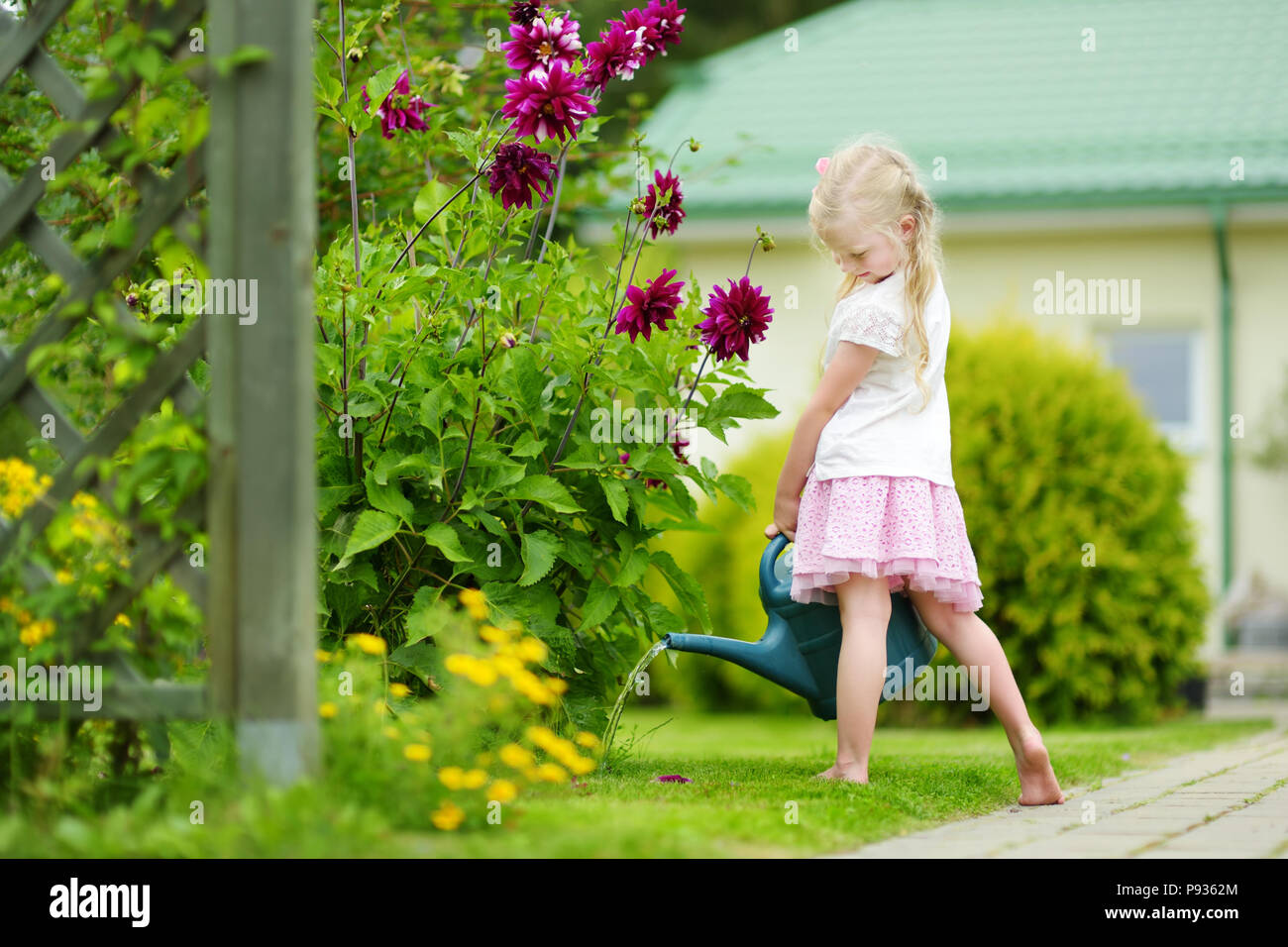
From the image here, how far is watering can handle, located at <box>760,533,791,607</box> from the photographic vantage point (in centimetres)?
349

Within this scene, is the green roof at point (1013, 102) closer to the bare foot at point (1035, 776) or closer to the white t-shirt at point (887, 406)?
the white t-shirt at point (887, 406)

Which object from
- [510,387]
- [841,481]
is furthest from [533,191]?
[841,481]

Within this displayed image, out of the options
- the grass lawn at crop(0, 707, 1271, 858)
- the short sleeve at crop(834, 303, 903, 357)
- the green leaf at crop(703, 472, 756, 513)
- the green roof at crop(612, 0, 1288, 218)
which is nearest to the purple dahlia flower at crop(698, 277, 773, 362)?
the short sleeve at crop(834, 303, 903, 357)

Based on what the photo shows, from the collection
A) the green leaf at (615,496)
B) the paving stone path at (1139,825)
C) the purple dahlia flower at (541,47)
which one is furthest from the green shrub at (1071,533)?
the purple dahlia flower at (541,47)

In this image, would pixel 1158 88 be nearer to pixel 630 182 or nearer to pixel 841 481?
pixel 630 182

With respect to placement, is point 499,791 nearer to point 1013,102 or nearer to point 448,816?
point 448,816

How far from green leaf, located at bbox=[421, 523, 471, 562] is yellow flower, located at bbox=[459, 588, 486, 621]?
0.08 meters

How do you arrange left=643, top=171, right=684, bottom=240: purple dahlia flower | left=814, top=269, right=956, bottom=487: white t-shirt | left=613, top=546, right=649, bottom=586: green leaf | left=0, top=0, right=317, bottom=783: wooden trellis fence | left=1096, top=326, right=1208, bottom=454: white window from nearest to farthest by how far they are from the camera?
left=0, top=0, right=317, bottom=783: wooden trellis fence, left=814, top=269, right=956, bottom=487: white t-shirt, left=613, top=546, right=649, bottom=586: green leaf, left=643, top=171, right=684, bottom=240: purple dahlia flower, left=1096, top=326, right=1208, bottom=454: white window

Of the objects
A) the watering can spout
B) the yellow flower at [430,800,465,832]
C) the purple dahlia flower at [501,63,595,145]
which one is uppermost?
the purple dahlia flower at [501,63,595,145]

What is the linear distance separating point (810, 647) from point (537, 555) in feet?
2.46

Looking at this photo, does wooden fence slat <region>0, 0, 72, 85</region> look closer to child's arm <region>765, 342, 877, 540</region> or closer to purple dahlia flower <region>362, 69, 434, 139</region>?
purple dahlia flower <region>362, 69, 434, 139</region>
